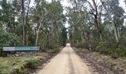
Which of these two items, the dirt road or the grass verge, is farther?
the dirt road

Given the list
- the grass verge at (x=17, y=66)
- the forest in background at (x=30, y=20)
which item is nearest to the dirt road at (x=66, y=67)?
the grass verge at (x=17, y=66)

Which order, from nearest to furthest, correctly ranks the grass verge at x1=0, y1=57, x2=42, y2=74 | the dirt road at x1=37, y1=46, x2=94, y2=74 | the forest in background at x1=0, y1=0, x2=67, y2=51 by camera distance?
the grass verge at x1=0, y1=57, x2=42, y2=74 < the dirt road at x1=37, y1=46, x2=94, y2=74 < the forest in background at x1=0, y1=0, x2=67, y2=51

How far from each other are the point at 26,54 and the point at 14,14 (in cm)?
2672

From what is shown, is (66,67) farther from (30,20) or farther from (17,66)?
(30,20)

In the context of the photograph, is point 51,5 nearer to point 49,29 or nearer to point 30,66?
point 49,29

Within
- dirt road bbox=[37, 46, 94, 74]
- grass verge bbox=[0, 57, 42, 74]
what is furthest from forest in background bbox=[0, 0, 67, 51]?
grass verge bbox=[0, 57, 42, 74]

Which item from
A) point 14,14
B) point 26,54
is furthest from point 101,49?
point 14,14

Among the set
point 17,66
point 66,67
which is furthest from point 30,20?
point 17,66

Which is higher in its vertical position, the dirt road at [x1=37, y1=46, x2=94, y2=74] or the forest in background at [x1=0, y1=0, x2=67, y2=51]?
the forest in background at [x1=0, y1=0, x2=67, y2=51]

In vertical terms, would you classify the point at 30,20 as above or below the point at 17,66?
above

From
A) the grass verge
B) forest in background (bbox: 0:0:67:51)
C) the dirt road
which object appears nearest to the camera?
the grass verge

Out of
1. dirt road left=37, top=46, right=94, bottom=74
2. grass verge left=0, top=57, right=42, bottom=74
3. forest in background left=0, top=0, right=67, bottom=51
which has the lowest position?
dirt road left=37, top=46, right=94, bottom=74

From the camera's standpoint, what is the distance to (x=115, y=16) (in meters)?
49.3

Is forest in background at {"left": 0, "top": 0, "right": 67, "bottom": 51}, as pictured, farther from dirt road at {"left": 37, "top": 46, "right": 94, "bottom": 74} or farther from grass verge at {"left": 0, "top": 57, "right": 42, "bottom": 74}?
grass verge at {"left": 0, "top": 57, "right": 42, "bottom": 74}
